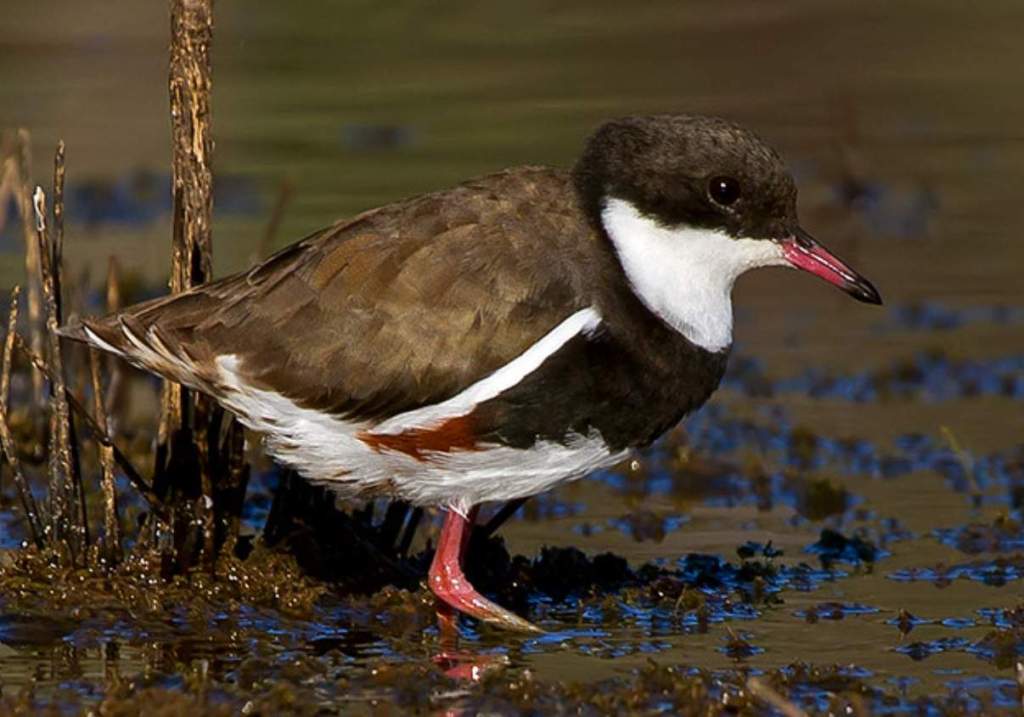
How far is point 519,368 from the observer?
7.12 metres

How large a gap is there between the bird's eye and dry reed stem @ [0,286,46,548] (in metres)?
2.36

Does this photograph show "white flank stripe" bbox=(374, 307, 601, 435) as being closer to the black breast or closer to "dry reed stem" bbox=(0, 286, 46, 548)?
the black breast

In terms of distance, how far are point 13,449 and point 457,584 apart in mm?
1617

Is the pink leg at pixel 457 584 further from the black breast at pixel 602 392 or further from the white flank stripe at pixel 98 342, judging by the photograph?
the white flank stripe at pixel 98 342

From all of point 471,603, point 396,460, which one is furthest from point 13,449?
point 471,603

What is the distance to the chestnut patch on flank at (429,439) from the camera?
7.17 m

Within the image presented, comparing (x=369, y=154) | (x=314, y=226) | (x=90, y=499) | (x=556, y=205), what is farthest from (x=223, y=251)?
A: (x=556, y=205)

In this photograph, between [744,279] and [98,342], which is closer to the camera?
[98,342]

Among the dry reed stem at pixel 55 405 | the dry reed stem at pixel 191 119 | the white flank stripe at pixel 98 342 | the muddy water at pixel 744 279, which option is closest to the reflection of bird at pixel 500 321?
the white flank stripe at pixel 98 342

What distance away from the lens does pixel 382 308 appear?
7293mm

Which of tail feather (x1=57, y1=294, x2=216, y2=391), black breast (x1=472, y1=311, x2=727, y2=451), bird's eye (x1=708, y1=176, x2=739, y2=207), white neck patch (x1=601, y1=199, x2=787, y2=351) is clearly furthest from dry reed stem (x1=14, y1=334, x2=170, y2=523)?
bird's eye (x1=708, y1=176, x2=739, y2=207)

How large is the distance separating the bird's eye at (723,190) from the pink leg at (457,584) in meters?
1.41

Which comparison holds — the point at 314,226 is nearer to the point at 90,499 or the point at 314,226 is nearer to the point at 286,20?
the point at 90,499

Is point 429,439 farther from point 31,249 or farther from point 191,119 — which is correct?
point 31,249
